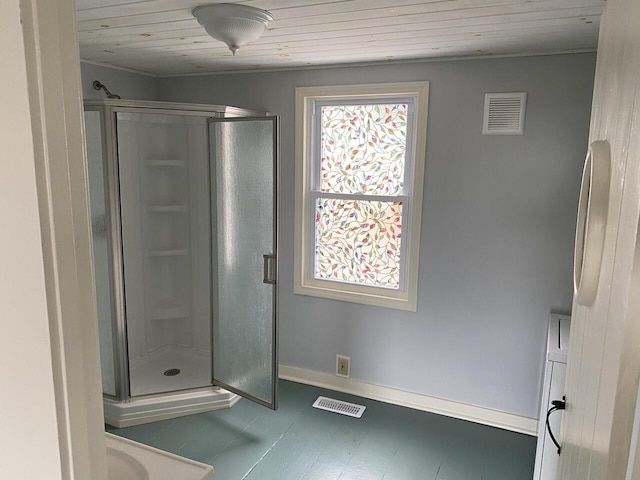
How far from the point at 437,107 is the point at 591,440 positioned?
247 cm

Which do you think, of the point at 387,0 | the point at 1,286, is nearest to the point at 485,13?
the point at 387,0

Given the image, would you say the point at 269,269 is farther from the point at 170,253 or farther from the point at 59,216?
the point at 59,216

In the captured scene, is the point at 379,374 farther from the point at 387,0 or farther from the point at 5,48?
the point at 5,48

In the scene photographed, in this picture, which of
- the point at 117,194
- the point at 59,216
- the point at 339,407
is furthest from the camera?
the point at 339,407

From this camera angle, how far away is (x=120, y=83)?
332 centimetres

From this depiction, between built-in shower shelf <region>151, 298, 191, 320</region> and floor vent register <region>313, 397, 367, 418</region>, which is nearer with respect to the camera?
floor vent register <region>313, 397, 367, 418</region>

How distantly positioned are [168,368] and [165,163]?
1432 millimetres

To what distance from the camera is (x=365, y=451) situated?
2682 mm

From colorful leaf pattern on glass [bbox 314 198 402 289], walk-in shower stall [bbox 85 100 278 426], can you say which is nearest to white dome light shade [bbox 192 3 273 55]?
walk-in shower stall [bbox 85 100 278 426]

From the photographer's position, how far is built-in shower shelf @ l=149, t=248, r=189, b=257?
11.3 feet

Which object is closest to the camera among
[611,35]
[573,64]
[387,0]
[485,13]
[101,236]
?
[611,35]

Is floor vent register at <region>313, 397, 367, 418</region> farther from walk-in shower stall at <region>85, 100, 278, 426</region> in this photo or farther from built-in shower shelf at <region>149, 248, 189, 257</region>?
built-in shower shelf at <region>149, 248, 189, 257</region>

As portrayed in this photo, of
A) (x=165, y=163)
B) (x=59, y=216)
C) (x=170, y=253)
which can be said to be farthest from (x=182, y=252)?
(x=59, y=216)

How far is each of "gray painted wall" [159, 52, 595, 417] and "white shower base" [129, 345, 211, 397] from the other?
0.98m
